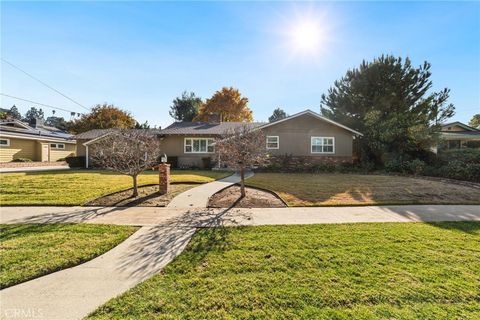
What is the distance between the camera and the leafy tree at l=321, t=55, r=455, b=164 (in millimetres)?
16562

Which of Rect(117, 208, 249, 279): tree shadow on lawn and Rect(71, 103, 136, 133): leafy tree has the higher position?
Rect(71, 103, 136, 133): leafy tree

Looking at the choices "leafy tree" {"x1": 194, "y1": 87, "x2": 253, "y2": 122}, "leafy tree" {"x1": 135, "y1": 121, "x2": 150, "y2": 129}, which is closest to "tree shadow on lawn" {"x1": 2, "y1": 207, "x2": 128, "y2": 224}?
"leafy tree" {"x1": 135, "y1": 121, "x2": 150, "y2": 129}

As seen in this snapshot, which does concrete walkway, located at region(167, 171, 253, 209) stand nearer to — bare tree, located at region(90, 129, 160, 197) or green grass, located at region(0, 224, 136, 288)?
bare tree, located at region(90, 129, 160, 197)

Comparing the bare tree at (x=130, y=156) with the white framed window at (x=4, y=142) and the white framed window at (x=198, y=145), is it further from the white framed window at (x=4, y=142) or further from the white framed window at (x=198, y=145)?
the white framed window at (x=4, y=142)

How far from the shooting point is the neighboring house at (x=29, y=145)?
20878mm

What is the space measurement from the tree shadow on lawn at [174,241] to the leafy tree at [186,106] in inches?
1713

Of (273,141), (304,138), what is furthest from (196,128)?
(304,138)

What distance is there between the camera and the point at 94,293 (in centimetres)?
288

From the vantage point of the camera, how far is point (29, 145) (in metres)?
23.3

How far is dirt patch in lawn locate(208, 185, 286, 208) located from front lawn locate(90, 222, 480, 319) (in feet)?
8.63

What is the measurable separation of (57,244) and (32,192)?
21.1 ft

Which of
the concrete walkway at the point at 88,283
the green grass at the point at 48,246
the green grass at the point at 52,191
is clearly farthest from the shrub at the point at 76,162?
the concrete walkway at the point at 88,283

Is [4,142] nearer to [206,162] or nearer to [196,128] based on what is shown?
[196,128]

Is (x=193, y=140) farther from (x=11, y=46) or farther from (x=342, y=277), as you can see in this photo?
(x=342, y=277)
